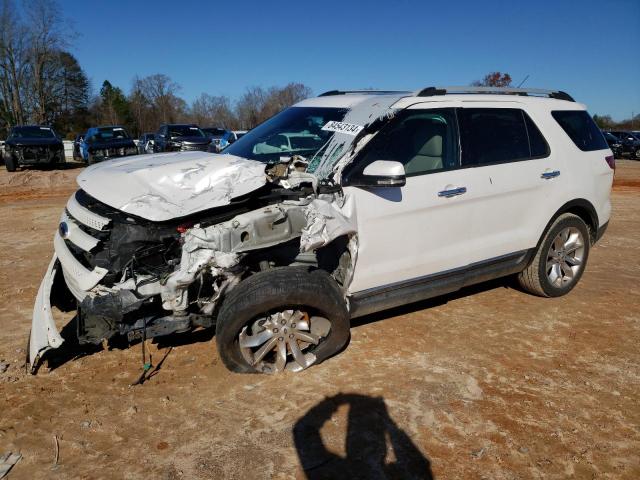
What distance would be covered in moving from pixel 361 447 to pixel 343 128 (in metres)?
2.27

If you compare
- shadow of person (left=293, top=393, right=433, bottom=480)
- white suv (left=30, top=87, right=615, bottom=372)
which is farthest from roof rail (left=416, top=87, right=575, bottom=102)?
shadow of person (left=293, top=393, right=433, bottom=480)

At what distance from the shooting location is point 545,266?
15.3 feet

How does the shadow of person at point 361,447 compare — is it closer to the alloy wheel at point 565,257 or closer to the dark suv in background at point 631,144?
the alloy wheel at point 565,257

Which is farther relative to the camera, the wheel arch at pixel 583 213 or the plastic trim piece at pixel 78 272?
the wheel arch at pixel 583 213

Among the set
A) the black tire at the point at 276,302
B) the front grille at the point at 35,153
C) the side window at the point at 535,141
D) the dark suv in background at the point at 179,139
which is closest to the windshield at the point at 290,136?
the black tire at the point at 276,302

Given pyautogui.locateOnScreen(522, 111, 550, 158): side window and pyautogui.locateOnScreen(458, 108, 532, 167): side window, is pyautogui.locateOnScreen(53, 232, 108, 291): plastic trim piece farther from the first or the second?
pyautogui.locateOnScreen(522, 111, 550, 158): side window

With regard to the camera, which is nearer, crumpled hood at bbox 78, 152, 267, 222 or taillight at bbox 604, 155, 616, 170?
crumpled hood at bbox 78, 152, 267, 222

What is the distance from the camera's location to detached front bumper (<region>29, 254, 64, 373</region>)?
10.5 feet

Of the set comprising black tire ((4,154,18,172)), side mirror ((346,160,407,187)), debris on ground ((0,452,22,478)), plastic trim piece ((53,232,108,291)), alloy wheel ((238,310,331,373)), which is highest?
side mirror ((346,160,407,187))

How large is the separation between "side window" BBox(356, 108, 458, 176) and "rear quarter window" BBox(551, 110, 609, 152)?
1.42 meters

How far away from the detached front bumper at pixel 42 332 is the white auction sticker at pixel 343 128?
2.46 m

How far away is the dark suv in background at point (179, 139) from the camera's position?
16969mm

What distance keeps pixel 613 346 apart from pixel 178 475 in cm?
345

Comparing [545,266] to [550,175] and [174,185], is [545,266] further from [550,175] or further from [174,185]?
[174,185]
